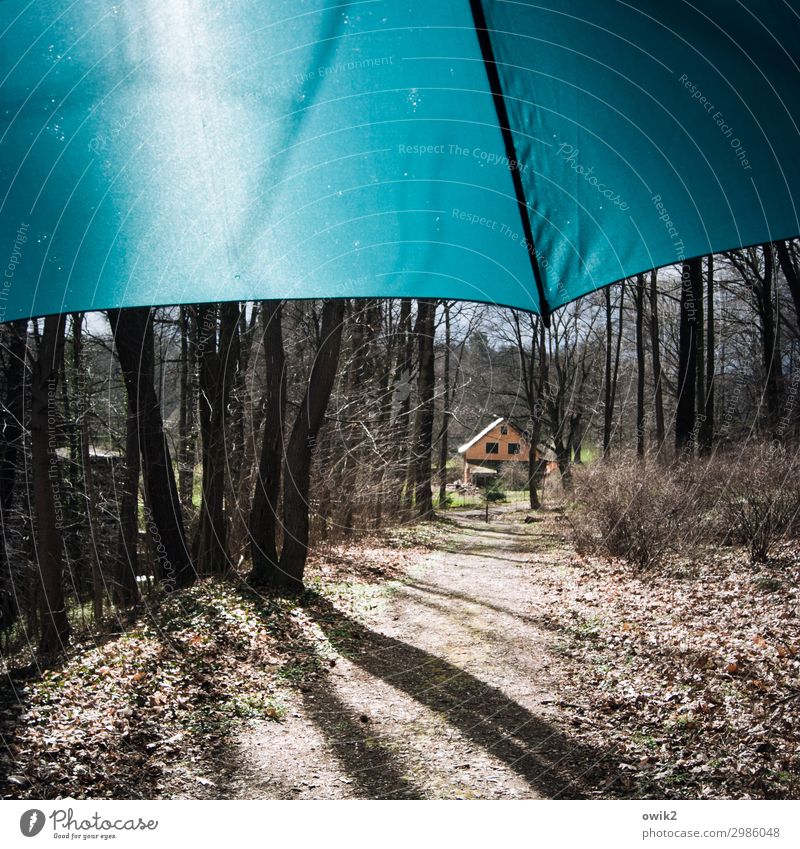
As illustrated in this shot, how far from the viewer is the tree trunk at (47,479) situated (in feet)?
19.5

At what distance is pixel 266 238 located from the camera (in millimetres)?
2828

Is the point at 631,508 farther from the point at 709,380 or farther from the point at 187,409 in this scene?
the point at 187,409

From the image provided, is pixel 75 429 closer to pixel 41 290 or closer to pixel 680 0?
pixel 41 290

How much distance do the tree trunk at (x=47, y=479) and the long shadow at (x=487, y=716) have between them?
8.66 ft

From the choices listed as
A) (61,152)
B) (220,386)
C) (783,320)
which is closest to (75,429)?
(220,386)

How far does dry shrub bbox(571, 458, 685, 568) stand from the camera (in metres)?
5.27

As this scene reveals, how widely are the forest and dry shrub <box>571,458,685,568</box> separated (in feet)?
0.08

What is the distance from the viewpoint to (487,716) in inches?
138

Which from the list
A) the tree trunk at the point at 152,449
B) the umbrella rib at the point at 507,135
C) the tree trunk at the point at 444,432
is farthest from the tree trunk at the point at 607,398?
the tree trunk at the point at 152,449

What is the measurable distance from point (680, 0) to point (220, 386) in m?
6.21

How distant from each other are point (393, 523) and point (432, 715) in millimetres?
5106

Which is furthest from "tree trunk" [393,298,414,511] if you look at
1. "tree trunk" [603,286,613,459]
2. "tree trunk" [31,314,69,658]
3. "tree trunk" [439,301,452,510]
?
"tree trunk" [31,314,69,658]

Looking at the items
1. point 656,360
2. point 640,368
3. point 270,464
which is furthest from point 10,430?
point 656,360

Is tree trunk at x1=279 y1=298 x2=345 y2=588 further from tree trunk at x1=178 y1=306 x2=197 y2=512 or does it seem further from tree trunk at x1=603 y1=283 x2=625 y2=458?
tree trunk at x1=603 y1=283 x2=625 y2=458
